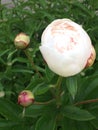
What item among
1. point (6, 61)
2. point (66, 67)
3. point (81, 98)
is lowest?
point (6, 61)

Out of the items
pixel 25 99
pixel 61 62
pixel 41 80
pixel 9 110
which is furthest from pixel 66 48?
pixel 9 110

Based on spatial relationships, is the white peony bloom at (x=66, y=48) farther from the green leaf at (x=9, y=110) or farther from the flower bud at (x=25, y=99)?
the green leaf at (x=9, y=110)

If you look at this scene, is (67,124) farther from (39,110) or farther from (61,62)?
(61,62)

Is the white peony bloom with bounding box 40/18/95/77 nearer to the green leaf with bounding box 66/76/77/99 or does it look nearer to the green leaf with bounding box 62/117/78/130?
the green leaf with bounding box 66/76/77/99

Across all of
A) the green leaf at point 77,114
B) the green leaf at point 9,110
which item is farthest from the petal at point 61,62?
the green leaf at point 9,110

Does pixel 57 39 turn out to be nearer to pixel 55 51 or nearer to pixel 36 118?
pixel 55 51

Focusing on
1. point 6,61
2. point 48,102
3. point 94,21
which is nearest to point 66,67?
point 48,102

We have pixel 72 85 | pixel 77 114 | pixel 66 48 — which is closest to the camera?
pixel 66 48
